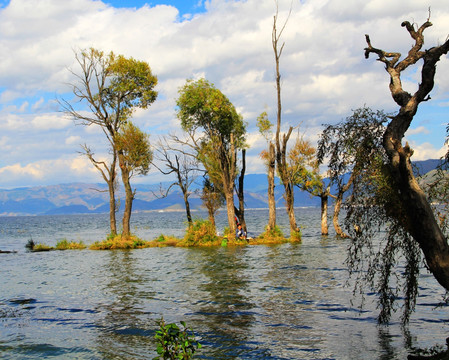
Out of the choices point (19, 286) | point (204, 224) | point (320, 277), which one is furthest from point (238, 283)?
point (204, 224)

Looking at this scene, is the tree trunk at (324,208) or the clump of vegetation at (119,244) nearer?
the clump of vegetation at (119,244)

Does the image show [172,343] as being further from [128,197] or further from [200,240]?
[128,197]

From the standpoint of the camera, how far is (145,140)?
47.7 meters

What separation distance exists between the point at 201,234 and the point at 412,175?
112ft

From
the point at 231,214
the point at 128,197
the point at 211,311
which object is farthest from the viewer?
the point at 128,197

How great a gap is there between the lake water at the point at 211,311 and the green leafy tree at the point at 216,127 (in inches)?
602

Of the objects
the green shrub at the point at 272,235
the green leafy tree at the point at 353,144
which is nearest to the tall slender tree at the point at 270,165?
the green shrub at the point at 272,235

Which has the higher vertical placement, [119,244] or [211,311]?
[119,244]

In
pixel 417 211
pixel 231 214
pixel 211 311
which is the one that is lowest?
pixel 211 311

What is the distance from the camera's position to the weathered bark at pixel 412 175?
9.97 meters

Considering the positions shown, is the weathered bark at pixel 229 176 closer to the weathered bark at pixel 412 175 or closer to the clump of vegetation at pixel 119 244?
the clump of vegetation at pixel 119 244

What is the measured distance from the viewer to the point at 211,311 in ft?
57.5

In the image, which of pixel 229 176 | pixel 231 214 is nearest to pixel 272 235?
pixel 231 214

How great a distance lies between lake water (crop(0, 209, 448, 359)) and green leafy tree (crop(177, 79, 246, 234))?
1530 centimetres
